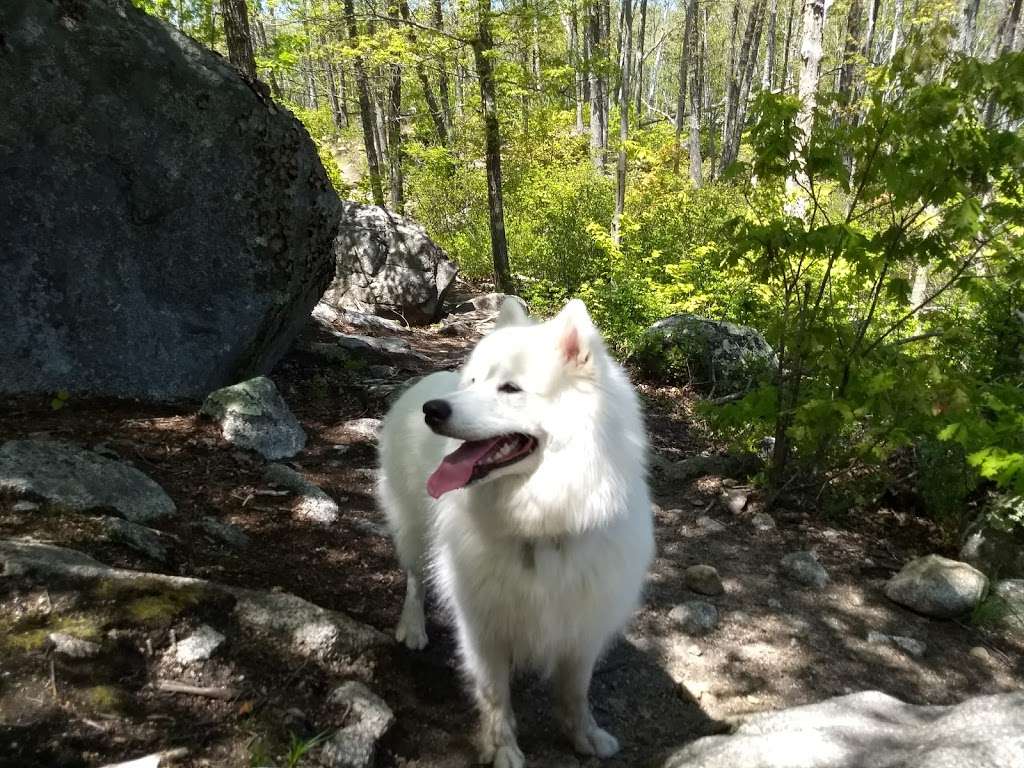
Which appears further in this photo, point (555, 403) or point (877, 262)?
point (877, 262)

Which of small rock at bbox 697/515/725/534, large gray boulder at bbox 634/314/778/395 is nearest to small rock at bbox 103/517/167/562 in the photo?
small rock at bbox 697/515/725/534

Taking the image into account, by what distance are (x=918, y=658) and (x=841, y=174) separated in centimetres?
275

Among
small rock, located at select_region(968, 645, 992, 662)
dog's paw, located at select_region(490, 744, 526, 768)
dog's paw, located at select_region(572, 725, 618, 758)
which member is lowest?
small rock, located at select_region(968, 645, 992, 662)

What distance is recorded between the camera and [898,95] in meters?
3.99

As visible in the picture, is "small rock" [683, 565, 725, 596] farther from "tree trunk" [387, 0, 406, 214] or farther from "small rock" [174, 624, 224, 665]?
"tree trunk" [387, 0, 406, 214]

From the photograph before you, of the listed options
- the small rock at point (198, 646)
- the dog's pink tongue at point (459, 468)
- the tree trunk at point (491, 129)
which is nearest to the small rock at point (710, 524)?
the dog's pink tongue at point (459, 468)

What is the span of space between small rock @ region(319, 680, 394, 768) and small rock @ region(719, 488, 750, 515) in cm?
322

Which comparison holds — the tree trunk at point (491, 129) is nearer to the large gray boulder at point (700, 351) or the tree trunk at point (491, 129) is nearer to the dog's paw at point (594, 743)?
the large gray boulder at point (700, 351)

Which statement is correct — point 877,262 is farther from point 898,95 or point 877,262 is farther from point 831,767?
point 831,767

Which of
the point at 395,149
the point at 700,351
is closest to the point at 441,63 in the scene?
the point at 395,149

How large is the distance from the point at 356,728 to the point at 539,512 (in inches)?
39.4

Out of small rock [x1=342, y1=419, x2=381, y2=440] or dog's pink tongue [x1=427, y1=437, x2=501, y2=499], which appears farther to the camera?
small rock [x1=342, y1=419, x2=381, y2=440]

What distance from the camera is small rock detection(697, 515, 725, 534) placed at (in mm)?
4641

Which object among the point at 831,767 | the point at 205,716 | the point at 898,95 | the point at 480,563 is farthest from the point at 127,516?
the point at 898,95
